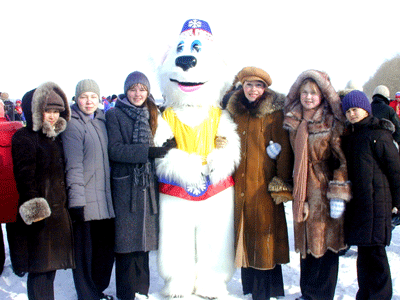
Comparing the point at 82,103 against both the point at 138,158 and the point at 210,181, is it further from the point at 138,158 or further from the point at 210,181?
the point at 210,181

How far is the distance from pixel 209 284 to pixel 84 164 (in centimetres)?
137

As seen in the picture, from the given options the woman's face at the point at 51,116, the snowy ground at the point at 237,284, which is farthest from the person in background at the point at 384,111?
the woman's face at the point at 51,116

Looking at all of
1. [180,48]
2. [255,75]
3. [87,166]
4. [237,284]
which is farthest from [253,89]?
[237,284]

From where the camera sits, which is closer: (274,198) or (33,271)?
(33,271)

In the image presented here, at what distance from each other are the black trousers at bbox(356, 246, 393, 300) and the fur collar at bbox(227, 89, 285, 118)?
4.02 feet

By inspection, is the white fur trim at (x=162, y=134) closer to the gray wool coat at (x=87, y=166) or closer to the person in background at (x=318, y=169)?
the gray wool coat at (x=87, y=166)

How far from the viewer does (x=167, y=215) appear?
2652 millimetres

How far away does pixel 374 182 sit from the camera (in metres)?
2.25

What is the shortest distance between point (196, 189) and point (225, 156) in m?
0.35

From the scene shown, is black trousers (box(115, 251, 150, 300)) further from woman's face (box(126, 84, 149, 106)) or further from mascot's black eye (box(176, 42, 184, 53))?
mascot's black eye (box(176, 42, 184, 53))

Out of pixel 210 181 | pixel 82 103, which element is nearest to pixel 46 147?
pixel 82 103

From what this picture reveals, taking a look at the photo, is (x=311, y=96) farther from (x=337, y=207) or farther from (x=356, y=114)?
(x=337, y=207)

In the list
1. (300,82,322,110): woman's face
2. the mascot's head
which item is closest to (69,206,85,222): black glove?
the mascot's head

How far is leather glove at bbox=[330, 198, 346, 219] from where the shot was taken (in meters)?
2.30
